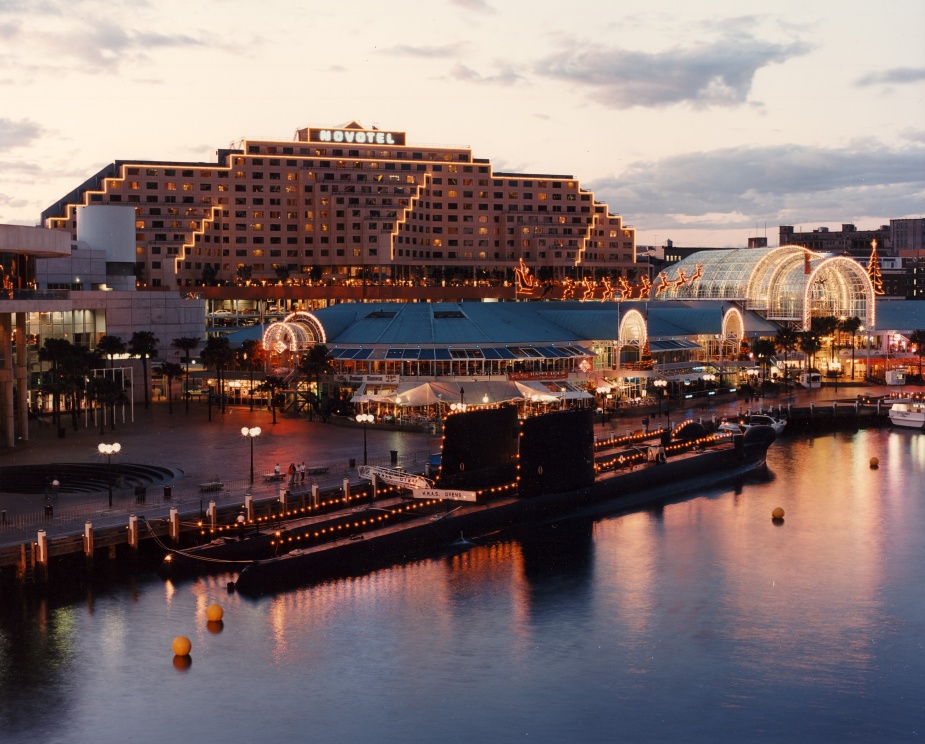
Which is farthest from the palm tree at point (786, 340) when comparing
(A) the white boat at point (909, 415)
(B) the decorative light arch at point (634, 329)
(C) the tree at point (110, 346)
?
(C) the tree at point (110, 346)

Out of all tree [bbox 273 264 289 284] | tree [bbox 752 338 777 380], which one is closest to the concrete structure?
tree [bbox 752 338 777 380]

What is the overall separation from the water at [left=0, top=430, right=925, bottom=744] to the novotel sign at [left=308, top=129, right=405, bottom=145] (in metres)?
132

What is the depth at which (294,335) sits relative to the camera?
283ft

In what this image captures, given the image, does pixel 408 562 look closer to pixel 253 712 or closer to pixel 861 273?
pixel 253 712

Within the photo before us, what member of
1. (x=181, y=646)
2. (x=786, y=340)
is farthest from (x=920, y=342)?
(x=181, y=646)

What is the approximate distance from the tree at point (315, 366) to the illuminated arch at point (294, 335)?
2261 mm

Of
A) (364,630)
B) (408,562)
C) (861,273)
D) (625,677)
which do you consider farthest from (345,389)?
(861,273)

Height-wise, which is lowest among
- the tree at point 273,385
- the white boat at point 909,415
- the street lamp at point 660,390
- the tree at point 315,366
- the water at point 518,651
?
the water at point 518,651

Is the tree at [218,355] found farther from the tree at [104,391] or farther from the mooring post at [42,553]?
the mooring post at [42,553]

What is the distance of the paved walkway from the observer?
173ft

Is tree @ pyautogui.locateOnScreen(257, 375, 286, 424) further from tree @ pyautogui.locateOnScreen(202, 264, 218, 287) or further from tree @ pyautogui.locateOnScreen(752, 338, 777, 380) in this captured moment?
tree @ pyautogui.locateOnScreen(202, 264, 218, 287)

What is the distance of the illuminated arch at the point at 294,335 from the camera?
86188mm

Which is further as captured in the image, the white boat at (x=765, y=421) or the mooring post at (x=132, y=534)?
the white boat at (x=765, y=421)

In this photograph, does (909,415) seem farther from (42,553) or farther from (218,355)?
(42,553)
